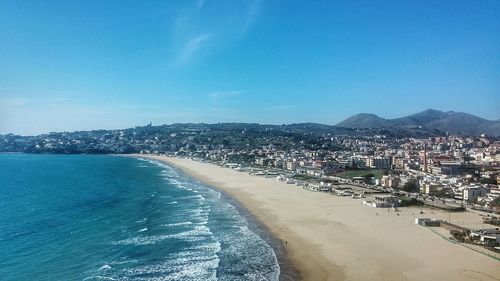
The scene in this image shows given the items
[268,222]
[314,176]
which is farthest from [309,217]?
[314,176]

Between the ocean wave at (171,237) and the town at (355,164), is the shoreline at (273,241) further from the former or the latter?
the town at (355,164)

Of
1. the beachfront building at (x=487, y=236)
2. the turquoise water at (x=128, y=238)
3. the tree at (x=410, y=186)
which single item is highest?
the beachfront building at (x=487, y=236)

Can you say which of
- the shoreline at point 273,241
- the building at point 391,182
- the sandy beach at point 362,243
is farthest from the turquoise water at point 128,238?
the building at point 391,182

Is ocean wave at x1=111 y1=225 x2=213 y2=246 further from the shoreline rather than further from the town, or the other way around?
the town

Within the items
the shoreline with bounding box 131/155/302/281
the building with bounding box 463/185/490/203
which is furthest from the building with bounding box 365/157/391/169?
the shoreline with bounding box 131/155/302/281

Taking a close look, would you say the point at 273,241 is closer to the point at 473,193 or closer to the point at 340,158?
the point at 473,193

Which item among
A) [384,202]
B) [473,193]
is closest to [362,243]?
[384,202]
